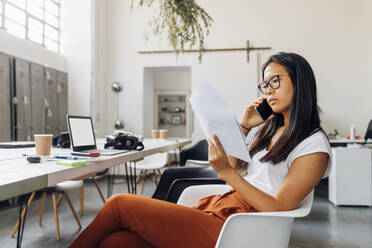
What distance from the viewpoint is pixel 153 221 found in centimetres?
101

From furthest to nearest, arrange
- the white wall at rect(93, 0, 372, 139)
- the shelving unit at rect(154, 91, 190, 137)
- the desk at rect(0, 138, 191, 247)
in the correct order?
the shelving unit at rect(154, 91, 190, 137)
the white wall at rect(93, 0, 372, 139)
the desk at rect(0, 138, 191, 247)

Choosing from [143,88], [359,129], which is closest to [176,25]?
[143,88]

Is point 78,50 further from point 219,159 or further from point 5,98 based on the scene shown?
point 219,159

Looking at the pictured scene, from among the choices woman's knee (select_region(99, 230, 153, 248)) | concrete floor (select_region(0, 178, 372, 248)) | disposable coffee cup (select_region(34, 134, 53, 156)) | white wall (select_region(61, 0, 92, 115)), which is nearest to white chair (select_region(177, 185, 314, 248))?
woman's knee (select_region(99, 230, 153, 248))

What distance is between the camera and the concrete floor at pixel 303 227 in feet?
8.09

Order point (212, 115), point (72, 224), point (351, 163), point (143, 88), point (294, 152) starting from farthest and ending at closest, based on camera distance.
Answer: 1. point (143, 88)
2. point (351, 163)
3. point (72, 224)
4. point (294, 152)
5. point (212, 115)

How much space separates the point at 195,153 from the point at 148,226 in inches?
115

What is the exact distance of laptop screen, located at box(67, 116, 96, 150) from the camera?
185 centimetres

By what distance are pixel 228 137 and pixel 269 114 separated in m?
0.48

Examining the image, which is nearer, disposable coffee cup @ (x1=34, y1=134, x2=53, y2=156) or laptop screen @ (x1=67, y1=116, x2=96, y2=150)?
disposable coffee cup @ (x1=34, y1=134, x2=53, y2=156)

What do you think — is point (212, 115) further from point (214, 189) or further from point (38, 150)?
point (38, 150)

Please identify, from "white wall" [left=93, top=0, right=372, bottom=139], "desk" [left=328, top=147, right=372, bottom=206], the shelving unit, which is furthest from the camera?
the shelving unit

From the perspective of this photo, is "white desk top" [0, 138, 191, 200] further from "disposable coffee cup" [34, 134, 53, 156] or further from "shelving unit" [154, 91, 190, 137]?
"shelving unit" [154, 91, 190, 137]

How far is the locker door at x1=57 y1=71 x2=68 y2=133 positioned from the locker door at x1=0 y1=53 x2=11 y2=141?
1.17 m
